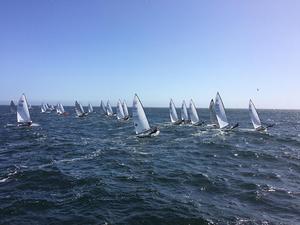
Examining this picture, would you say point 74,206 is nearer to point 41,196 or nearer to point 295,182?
point 41,196

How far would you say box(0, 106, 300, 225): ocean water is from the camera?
1936cm

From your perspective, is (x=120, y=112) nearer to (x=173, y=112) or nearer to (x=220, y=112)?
(x=173, y=112)

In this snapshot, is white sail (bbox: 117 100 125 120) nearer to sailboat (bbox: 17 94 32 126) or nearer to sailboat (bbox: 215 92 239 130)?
sailboat (bbox: 17 94 32 126)

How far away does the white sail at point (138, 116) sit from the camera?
53.4 m

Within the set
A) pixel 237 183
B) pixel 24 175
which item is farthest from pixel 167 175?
pixel 24 175

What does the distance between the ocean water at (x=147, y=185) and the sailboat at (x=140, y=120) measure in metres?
9.70

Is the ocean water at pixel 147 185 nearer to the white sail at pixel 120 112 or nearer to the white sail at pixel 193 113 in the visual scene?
the white sail at pixel 193 113

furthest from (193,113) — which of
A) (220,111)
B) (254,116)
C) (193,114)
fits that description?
(254,116)

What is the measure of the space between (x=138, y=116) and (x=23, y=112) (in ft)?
102

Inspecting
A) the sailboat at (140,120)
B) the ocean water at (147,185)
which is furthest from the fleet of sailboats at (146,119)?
the ocean water at (147,185)

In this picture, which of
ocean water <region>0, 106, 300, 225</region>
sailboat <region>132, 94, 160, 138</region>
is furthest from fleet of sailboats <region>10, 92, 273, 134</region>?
ocean water <region>0, 106, 300, 225</region>

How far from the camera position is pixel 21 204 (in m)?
20.8

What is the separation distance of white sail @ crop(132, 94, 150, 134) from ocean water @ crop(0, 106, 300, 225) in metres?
9.67

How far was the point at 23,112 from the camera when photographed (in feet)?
234
